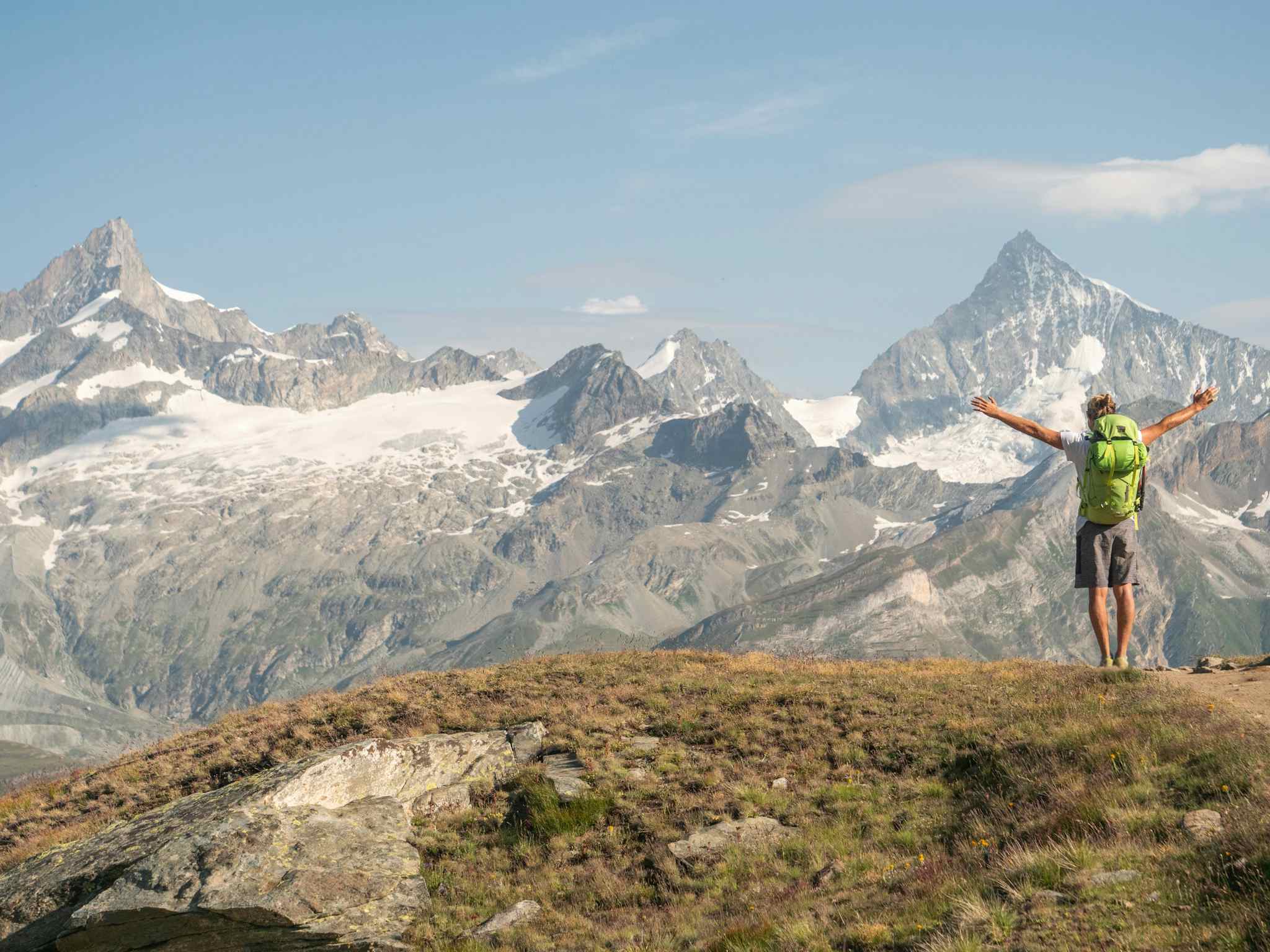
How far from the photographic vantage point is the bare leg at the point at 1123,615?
20328 millimetres

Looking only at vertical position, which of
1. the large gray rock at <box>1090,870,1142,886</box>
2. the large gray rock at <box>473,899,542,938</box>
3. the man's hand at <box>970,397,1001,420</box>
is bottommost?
the large gray rock at <box>473,899,542,938</box>

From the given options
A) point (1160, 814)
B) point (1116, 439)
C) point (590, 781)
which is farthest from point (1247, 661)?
point (590, 781)

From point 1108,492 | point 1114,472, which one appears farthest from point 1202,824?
point 1114,472

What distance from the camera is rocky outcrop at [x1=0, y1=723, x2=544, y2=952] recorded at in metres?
17.3

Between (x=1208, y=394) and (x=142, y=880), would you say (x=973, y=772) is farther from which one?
(x=142, y=880)

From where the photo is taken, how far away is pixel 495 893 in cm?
1884

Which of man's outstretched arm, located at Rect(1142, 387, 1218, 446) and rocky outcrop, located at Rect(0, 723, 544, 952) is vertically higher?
man's outstretched arm, located at Rect(1142, 387, 1218, 446)

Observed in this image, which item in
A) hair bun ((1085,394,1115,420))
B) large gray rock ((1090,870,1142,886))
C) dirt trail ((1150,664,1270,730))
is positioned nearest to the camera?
large gray rock ((1090,870,1142,886))

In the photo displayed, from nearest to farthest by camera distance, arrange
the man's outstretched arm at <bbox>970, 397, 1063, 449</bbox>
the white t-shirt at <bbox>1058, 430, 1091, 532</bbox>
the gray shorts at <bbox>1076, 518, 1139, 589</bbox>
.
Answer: the man's outstretched arm at <bbox>970, 397, 1063, 449</bbox>
the white t-shirt at <bbox>1058, 430, 1091, 532</bbox>
the gray shorts at <bbox>1076, 518, 1139, 589</bbox>

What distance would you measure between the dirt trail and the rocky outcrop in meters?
14.8

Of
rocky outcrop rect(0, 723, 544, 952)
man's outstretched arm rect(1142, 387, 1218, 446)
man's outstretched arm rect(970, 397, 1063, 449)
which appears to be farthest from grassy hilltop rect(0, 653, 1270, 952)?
man's outstretched arm rect(970, 397, 1063, 449)

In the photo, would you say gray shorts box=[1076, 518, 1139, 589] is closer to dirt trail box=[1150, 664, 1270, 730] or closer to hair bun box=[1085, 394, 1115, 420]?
hair bun box=[1085, 394, 1115, 420]

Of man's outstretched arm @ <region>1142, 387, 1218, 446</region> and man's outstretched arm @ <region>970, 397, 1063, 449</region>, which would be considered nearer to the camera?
man's outstretched arm @ <region>970, 397, 1063, 449</region>

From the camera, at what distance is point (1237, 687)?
2209cm
